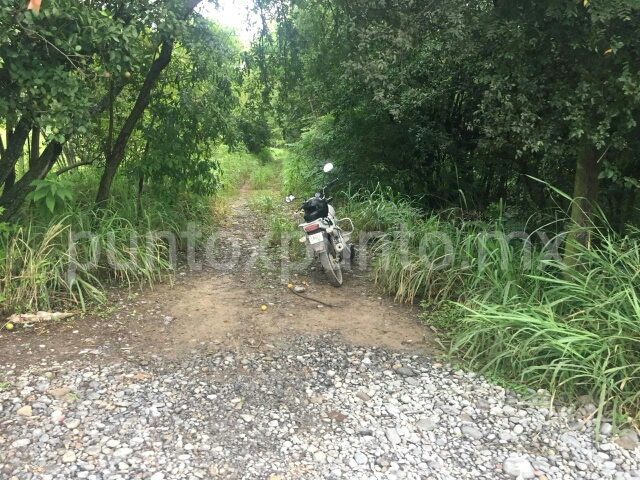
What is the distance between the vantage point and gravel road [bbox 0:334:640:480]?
2.31 m

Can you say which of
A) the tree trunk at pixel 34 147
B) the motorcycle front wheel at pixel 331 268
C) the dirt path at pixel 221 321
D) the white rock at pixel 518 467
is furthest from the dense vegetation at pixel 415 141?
the white rock at pixel 518 467

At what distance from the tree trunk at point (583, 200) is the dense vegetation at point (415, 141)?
2cm

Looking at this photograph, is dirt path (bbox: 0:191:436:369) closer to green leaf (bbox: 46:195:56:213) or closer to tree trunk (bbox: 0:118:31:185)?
green leaf (bbox: 46:195:56:213)

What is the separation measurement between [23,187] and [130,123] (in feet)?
4.35

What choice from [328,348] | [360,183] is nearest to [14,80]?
[328,348]

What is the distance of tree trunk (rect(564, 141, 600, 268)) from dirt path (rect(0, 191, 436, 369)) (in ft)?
4.49

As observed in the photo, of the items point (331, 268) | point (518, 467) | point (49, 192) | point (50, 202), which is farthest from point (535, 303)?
point (49, 192)

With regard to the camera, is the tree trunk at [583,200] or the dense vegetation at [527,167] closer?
the dense vegetation at [527,167]

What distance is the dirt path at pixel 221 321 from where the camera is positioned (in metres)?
3.45

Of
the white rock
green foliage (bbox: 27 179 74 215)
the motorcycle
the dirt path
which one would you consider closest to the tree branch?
green foliage (bbox: 27 179 74 215)

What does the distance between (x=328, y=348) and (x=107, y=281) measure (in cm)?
242

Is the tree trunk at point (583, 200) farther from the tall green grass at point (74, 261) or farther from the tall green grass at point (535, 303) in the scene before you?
the tall green grass at point (74, 261)

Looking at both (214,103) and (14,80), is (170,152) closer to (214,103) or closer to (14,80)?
(214,103)

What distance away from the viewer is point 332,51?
535cm
